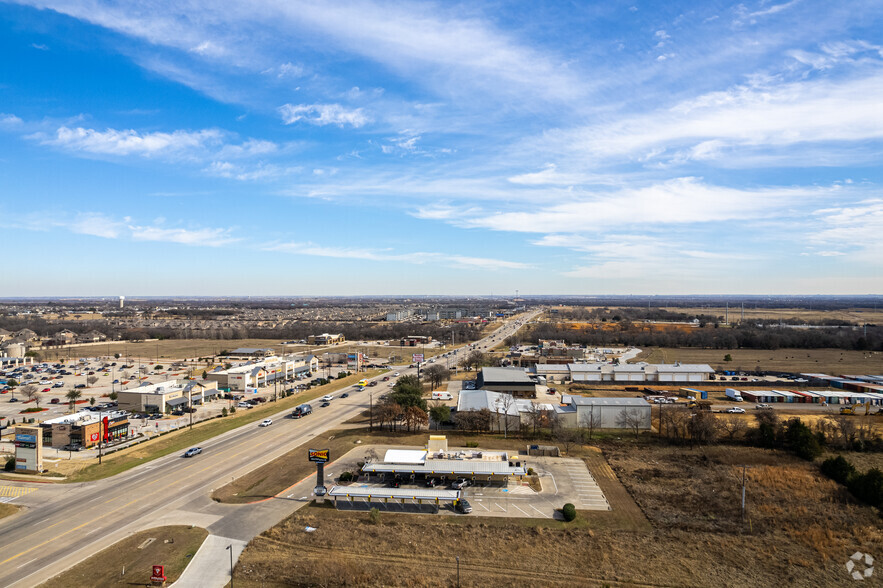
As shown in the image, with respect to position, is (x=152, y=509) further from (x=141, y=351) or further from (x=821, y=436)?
(x=141, y=351)

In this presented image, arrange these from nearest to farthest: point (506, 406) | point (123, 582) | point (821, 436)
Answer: point (123, 582) → point (821, 436) → point (506, 406)

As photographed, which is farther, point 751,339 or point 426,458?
point 751,339

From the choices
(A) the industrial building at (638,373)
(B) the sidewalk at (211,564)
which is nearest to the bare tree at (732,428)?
(A) the industrial building at (638,373)

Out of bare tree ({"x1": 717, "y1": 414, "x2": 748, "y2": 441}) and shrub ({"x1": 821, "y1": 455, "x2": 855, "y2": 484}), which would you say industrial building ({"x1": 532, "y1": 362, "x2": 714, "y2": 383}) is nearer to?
bare tree ({"x1": 717, "y1": 414, "x2": 748, "y2": 441})

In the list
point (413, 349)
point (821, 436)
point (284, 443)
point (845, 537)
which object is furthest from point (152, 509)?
point (413, 349)

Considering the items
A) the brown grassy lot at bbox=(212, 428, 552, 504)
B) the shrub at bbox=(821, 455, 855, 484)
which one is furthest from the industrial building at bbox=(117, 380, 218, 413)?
the shrub at bbox=(821, 455, 855, 484)

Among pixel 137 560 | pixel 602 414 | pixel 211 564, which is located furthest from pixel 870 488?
pixel 137 560

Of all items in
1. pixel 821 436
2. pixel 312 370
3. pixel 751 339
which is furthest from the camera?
pixel 751 339

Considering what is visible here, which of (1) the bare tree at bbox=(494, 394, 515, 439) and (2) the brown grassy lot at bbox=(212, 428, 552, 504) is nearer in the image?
(2) the brown grassy lot at bbox=(212, 428, 552, 504)
